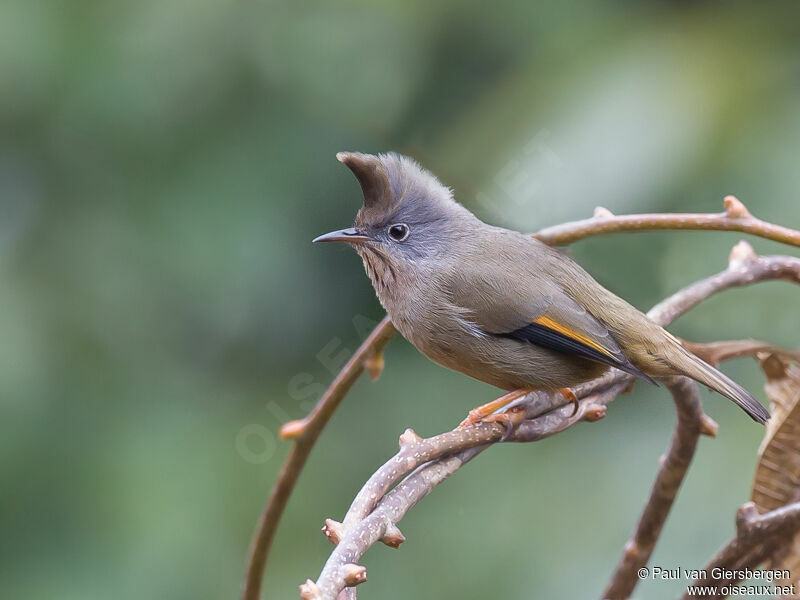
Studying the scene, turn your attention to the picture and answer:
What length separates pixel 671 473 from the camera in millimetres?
2410

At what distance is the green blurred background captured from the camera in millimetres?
3520

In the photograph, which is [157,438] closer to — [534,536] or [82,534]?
[82,534]

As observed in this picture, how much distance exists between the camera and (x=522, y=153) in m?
3.80

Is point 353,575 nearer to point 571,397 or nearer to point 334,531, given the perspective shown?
point 334,531

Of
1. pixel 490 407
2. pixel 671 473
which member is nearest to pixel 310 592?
pixel 671 473

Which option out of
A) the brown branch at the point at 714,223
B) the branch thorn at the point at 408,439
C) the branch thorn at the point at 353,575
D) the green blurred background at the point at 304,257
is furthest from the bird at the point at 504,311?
the branch thorn at the point at 353,575

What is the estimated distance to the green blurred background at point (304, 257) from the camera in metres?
3.52

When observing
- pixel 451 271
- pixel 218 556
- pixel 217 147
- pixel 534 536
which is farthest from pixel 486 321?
pixel 217 147

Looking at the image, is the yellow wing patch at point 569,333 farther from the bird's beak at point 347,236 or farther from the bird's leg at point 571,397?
the bird's beak at point 347,236

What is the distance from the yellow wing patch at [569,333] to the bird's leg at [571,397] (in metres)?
0.13

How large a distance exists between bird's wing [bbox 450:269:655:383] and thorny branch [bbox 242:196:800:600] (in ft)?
0.73

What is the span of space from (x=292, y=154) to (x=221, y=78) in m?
0.40

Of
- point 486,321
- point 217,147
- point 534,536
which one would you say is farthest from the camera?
point 217,147

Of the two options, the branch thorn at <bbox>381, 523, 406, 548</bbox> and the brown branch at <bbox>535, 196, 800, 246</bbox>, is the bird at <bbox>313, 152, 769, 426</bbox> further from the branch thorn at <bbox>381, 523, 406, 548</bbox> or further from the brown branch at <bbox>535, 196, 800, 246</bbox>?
the branch thorn at <bbox>381, 523, 406, 548</bbox>
